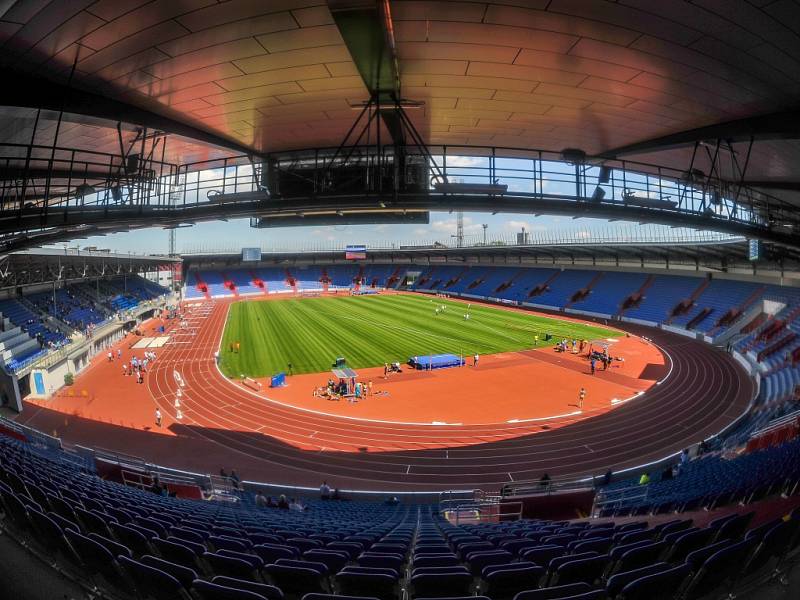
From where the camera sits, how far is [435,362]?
28703mm

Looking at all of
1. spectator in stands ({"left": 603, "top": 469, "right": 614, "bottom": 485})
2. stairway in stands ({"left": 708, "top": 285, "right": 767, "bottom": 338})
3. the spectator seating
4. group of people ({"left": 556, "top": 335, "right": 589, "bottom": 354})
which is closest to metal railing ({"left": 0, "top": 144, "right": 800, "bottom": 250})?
the spectator seating

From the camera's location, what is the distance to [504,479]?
48.9ft

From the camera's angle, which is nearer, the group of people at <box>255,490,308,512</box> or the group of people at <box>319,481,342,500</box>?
the group of people at <box>255,490,308,512</box>

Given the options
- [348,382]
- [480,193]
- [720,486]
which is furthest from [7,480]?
[348,382]

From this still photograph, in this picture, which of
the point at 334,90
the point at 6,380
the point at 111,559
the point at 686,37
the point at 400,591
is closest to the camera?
the point at 111,559

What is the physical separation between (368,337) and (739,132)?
32.4 meters

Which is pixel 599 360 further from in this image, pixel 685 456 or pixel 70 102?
pixel 70 102

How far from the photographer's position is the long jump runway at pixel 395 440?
15.6 metres

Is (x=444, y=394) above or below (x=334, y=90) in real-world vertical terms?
below

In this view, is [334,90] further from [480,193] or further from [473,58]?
[480,193]

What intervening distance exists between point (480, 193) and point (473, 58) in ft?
7.81

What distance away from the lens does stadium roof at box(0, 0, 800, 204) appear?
4875 mm

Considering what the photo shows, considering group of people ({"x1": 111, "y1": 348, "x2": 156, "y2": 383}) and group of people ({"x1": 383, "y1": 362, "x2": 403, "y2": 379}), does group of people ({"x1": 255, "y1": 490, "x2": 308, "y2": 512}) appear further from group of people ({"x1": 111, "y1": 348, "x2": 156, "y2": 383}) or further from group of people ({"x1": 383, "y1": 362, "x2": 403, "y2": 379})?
group of people ({"x1": 111, "y1": 348, "x2": 156, "y2": 383})

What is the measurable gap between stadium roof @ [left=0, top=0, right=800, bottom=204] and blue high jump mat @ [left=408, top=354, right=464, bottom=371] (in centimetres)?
2095
